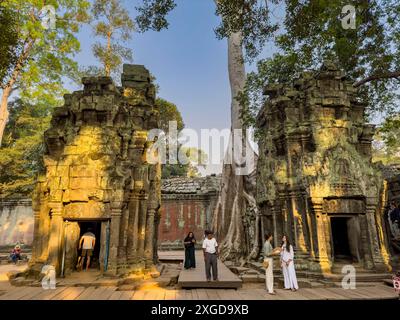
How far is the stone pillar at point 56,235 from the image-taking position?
7559mm

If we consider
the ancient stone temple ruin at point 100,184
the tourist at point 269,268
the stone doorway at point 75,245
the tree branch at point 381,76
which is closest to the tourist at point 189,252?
the ancient stone temple ruin at point 100,184

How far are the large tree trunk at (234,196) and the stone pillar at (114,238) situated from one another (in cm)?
567

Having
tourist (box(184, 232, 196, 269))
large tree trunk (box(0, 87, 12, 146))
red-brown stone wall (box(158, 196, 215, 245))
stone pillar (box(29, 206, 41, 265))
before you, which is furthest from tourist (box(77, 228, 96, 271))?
red-brown stone wall (box(158, 196, 215, 245))

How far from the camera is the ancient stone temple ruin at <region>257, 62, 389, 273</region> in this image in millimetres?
8070

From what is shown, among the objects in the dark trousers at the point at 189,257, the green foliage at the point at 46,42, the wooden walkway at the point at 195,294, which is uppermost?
the green foliage at the point at 46,42

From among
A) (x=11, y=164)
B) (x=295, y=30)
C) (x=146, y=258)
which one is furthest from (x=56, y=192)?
(x=11, y=164)

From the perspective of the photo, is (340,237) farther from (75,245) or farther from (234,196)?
(75,245)

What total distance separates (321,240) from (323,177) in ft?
6.10

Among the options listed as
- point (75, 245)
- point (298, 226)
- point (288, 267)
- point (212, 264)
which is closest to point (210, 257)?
point (212, 264)

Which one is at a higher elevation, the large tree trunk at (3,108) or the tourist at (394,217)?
the large tree trunk at (3,108)

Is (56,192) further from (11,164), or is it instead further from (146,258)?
(11,164)

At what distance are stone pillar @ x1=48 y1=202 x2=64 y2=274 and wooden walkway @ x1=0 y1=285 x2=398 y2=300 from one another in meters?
0.93

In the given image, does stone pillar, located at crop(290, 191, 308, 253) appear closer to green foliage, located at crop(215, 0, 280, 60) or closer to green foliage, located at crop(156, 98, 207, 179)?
green foliage, located at crop(215, 0, 280, 60)

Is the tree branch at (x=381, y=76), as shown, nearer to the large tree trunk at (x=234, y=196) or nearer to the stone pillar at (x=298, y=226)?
the large tree trunk at (x=234, y=196)
